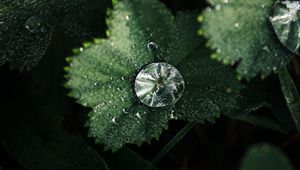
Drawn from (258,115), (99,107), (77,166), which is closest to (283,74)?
(258,115)

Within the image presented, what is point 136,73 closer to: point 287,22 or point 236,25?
point 236,25

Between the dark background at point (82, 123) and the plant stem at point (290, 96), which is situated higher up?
the plant stem at point (290, 96)

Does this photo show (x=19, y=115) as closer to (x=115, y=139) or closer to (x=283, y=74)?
(x=115, y=139)

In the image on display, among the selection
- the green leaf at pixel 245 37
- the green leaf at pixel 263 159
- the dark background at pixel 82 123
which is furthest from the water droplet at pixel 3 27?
the green leaf at pixel 263 159

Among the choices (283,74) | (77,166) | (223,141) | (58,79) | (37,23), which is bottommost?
(223,141)

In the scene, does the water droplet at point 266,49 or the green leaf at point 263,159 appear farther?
the water droplet at point 266,49

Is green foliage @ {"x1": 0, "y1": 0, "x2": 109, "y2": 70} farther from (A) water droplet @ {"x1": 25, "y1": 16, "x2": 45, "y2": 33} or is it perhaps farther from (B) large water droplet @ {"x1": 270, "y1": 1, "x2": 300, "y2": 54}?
(B) large water droplet @ {"x1": 270, "y1": 1, "x2": 300, "y2": 54}

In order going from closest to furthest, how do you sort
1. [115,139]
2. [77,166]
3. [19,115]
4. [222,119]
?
[115,139] → [77,166] → [19,115] → [222,119]

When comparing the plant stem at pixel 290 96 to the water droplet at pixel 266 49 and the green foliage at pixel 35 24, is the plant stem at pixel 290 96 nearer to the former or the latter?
the water droplet at pixel 266 49
